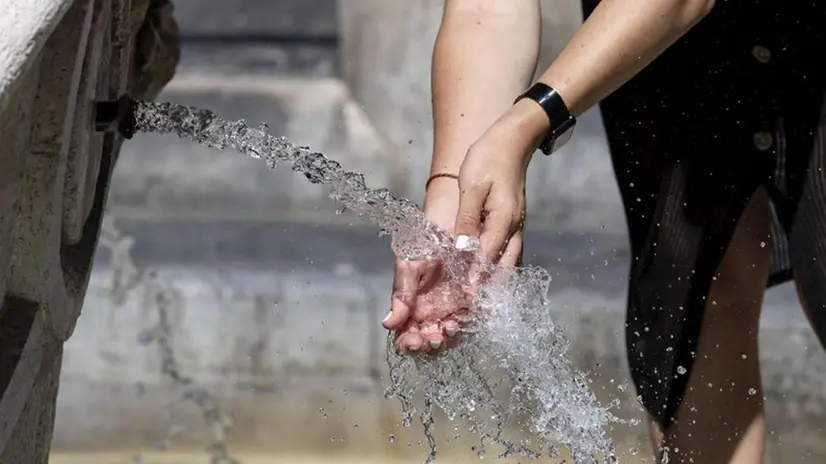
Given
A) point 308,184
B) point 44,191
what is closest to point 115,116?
point 44,191

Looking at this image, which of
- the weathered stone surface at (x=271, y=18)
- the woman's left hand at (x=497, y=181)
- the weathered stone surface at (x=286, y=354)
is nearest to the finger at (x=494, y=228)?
the woman's left hand at (x=497, y=181)

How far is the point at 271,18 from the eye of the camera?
4.66 m

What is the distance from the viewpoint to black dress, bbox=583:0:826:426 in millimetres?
1806

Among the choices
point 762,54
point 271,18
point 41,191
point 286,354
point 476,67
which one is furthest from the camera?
point 271,18

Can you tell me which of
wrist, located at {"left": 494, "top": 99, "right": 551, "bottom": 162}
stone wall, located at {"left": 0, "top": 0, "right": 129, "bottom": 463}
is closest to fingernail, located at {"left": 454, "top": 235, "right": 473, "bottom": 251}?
wrist, located at {"left": 494, "top": 99, "right": 551, "bottom": 162}

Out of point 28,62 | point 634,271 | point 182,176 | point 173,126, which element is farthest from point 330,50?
point 28,62

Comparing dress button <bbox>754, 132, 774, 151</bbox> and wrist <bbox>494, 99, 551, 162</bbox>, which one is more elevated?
dress button <bbox>754, 132, 774, 151</bbox>

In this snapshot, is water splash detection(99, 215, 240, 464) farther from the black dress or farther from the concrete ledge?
the concrete ledge

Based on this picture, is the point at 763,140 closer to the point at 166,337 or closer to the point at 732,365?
the point at 732,365

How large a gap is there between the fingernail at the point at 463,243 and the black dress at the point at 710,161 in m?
0.54

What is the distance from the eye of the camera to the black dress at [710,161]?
1.81m

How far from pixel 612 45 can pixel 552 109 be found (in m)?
0.09

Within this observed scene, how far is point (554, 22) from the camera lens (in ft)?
11.8

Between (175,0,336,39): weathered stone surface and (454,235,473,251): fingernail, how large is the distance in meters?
3.28
